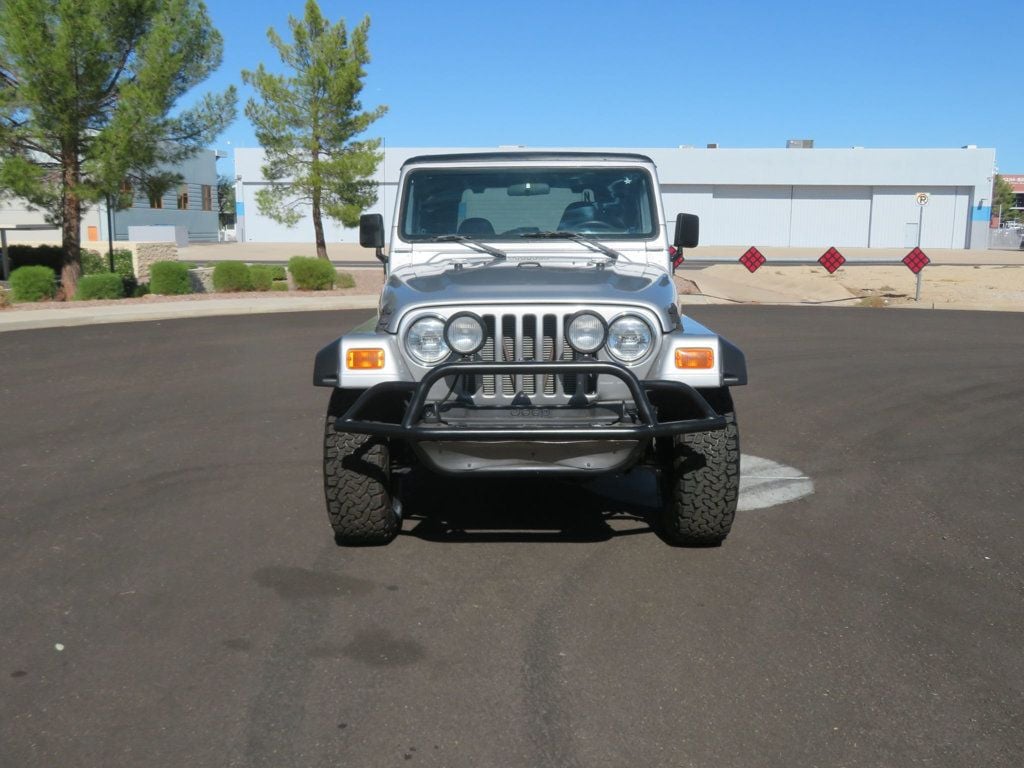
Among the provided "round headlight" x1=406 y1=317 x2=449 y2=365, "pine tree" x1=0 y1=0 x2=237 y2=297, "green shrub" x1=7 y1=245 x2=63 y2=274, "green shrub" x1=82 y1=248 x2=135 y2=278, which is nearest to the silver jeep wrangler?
"round headlight" x1=406 y1=317 x2=449 y2=365

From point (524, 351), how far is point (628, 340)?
48cm

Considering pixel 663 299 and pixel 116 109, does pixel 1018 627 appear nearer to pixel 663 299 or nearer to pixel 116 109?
pixel 663 299

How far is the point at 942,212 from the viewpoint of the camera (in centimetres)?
5562

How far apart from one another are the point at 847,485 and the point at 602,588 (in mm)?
2608

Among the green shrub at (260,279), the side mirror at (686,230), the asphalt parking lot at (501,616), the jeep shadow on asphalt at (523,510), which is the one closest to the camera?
the asphalt parking lot at (501,616)

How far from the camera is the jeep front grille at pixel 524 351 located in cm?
484

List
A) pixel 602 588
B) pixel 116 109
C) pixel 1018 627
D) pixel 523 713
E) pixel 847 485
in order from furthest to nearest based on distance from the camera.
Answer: pixel 116 109 < pixel 847 485 < pixel 602 588 < pixel 1018 627 < pixel 523 713

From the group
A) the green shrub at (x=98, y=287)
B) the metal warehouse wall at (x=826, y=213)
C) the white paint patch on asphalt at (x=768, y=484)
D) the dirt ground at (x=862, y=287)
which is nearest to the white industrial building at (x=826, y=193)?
the metal warehouse wall at (x=826, y=213)

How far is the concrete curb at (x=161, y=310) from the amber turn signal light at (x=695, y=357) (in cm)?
1405

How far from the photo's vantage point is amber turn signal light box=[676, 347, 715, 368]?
4863 millimetres

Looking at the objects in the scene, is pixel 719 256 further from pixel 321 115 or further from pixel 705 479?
pixel 705 479

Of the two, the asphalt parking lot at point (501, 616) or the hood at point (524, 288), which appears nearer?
the asphalt parking lot at point (501, 616)

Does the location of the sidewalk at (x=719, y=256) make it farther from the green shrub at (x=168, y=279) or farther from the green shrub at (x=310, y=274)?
the green shrub at (x=168, y=279)

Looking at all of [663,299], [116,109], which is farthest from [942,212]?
[663,299]
